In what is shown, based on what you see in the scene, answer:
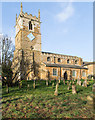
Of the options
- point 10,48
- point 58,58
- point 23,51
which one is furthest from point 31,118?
point 58,58

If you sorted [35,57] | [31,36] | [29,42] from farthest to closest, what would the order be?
[31,36] < [35,57] < [29,42]

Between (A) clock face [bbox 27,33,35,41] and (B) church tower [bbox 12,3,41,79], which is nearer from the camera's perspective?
(B) church tower [bbox 12,3,41,79]

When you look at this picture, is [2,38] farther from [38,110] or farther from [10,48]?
[38,110]

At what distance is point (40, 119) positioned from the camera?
4.95 metres

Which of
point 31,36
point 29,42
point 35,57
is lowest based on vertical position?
point 35,57

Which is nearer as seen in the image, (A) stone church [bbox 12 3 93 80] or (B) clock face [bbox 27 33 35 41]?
(A) stone church [bbox 12 3 93 80]

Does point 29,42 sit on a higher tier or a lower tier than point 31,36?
lower

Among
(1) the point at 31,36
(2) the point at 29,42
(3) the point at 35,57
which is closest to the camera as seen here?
(2) the point at 29,42

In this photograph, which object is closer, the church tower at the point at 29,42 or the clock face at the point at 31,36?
the church tower at the point at 29,42

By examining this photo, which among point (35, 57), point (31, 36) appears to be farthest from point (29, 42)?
point (35, 57)

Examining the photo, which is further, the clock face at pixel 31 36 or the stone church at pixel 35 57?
the clock face at pixel 31 36

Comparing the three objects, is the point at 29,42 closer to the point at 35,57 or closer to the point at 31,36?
the point at 31,36

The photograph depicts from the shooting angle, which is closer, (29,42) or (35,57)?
(29,42)

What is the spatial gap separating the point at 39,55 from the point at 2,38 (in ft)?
31.5
